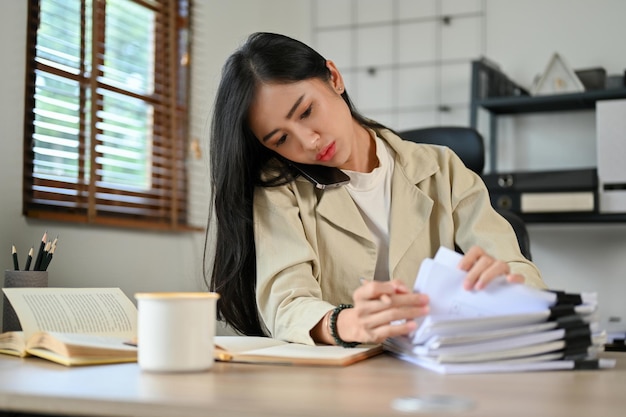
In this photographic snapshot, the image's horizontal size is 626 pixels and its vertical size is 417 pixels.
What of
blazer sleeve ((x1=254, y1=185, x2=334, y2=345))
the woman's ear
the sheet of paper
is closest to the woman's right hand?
the sheet of paper

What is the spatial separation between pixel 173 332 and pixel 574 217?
256cm

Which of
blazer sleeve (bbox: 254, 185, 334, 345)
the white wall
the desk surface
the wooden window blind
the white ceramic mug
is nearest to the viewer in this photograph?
the desk surface

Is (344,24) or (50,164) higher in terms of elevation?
(344,24)

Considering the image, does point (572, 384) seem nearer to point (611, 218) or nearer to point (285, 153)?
point (285, 153)

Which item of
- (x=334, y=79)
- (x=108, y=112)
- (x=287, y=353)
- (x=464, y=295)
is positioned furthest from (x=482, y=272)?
(x=108, y=112)

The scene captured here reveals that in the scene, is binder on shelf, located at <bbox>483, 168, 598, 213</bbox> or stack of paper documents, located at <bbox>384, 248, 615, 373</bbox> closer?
stack of paper documents, located at <bbox>384, 248, 615, 373</bbox>

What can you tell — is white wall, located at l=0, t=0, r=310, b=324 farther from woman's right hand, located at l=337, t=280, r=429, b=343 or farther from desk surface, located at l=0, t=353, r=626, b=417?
desk surface, located at l=0, t=353, r=626, b=417

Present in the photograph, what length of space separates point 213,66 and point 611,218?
1.76 m

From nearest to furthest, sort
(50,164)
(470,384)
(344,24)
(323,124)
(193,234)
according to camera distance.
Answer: (470,384)
(323,124)
(50,164)
(193,234)
(344,24)

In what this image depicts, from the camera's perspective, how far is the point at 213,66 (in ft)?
11.7

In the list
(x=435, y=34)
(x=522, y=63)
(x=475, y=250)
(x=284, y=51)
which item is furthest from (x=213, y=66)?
(x=475, y=250)

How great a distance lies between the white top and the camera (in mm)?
1592

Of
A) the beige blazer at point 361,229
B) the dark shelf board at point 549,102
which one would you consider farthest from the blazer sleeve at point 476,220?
the dark shelf board at point 549,102

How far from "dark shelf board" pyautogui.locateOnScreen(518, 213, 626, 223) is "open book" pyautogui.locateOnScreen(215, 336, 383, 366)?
2179mm
